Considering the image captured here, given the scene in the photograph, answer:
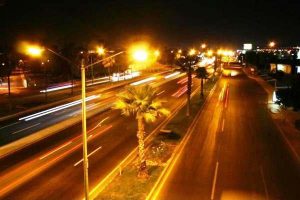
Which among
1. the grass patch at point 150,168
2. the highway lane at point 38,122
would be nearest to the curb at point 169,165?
the grass patch at point 150,168

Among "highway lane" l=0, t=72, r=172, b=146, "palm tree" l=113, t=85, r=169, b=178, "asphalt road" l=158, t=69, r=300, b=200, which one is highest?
"palm tree" l=113, t=85, r=169, b=178

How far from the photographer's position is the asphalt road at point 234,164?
70.7 feet

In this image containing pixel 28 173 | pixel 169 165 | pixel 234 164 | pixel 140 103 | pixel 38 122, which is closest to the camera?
pixel 140 103

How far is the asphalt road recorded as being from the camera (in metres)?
21.5

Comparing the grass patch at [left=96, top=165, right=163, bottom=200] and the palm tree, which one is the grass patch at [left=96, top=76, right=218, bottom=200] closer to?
the grass patch at [left=96, top=165, right=163, bottom=200]

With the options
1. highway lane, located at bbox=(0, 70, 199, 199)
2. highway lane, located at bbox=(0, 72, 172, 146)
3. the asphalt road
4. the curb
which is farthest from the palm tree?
highway lane, located at bbox=(0, 72, 172, 146)

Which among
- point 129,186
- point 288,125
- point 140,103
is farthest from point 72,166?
point 288,125

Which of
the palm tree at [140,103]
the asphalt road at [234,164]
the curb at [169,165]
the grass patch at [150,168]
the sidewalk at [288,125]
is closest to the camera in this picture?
the grass patch at [150,168]

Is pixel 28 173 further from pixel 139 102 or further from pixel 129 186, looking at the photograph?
pixel 139 102

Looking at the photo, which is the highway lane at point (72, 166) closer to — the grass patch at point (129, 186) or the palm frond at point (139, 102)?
the grass patch at point (129, 186)

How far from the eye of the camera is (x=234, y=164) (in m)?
26.5

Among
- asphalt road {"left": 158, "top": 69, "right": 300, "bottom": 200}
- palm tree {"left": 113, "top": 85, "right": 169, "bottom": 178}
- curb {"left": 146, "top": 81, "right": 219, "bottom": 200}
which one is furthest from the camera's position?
palm tree {"left": 113, "top": 85, "right": 169, "bottom": 178}

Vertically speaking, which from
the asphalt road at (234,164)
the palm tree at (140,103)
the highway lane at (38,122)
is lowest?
the asphalt road at (234,164)

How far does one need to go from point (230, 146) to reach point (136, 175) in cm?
1113
